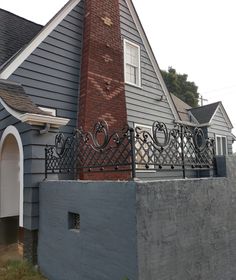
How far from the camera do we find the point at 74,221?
4461 millimetres

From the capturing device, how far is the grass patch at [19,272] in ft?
15.0

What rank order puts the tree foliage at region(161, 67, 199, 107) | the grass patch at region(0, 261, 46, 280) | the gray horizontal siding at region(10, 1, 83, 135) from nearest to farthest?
the grass patch at region(0, 261, 46, 280)
the gray horizontal siding at region(10, 1, 83, 135)
the tree foliage at region(161, 67, 199, 107)

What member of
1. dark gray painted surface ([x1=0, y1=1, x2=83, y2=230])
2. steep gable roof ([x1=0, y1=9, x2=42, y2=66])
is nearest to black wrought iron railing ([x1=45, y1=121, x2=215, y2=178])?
dark gray painted surface ([x1=0, y1=1, x2=83, y2=230])

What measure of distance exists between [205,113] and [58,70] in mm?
10125

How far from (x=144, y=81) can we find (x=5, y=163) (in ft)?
19.4

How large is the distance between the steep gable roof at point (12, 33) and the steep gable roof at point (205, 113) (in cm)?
934

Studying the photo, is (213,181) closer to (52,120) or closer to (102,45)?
(52,120)

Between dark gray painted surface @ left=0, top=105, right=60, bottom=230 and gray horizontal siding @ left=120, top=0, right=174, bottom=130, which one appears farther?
gray horizontal siding @ left=120, top=0, right=174, bottom=130

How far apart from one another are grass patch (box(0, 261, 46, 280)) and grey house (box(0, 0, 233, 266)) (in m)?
0.26

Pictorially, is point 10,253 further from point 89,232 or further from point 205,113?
point 205,113

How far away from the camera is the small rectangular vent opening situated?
4402mm

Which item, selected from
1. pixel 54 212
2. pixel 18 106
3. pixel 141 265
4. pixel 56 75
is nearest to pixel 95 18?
pixel 56 75

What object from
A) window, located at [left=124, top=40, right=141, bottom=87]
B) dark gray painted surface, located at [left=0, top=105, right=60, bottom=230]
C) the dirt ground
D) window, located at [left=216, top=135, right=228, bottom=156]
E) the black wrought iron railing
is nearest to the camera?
the black wrought iron railing

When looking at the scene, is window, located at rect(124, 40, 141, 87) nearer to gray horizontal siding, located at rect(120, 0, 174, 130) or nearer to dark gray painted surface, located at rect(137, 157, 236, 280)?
gray horizontal siding, located at rect(120, 0, 174, 130)
